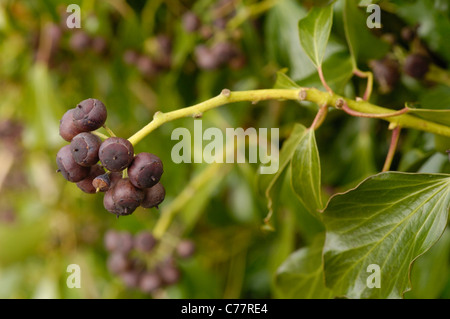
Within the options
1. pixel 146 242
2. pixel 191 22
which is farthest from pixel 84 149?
pixel 191 22

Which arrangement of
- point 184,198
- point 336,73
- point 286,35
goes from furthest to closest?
point 184,198, point 286,35, point 336,73

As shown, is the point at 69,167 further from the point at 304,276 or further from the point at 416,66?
the point at 416,66

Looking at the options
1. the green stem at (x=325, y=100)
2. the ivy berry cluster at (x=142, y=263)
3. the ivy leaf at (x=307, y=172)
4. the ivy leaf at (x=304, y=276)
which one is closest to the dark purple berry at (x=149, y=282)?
the ivy berry cluster at (x=142, y=263)

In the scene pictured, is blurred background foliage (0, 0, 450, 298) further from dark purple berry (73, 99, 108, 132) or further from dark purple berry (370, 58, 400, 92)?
dark purple berry (73, 99, 108, 132)

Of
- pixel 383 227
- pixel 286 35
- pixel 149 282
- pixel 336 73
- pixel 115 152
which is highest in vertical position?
pixel 286 35

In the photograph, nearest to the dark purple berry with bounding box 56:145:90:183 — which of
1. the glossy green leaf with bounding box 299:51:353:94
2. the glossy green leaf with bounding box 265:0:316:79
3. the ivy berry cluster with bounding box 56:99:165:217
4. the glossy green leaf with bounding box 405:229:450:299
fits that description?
the ivy berry cluster with bounding box 56:99:165:217
